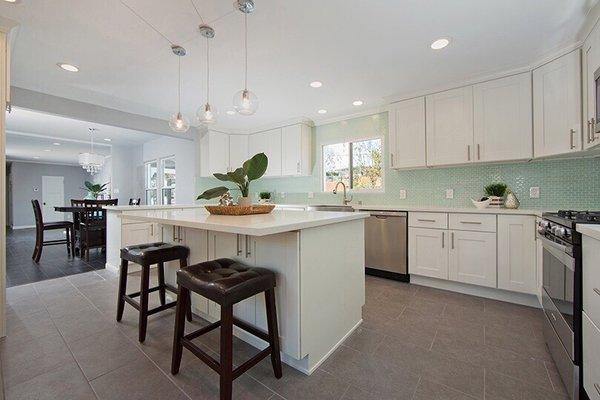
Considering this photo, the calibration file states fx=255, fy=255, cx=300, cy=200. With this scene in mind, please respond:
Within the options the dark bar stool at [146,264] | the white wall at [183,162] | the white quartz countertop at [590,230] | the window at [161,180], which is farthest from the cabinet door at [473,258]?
the window at [161,180]

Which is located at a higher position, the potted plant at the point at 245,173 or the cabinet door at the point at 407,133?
the cabinet door at the point at 407,133

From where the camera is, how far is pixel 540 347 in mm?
1744

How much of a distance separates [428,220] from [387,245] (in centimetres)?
57

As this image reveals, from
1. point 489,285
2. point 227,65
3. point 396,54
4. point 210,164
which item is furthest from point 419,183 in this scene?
point 210,164

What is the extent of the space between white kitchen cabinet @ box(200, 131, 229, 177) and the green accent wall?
0.39m

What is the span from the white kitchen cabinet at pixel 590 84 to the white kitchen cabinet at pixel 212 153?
4755 millimetres


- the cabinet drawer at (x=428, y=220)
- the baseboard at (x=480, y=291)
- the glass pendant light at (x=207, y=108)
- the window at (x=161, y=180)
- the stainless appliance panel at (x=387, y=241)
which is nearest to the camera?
the glass pendant light at (x=207, y=108)

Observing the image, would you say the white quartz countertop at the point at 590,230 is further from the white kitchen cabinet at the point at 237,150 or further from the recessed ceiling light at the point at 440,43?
the white kitchen cabinet at the point at 237,150

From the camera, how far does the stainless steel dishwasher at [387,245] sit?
3064 millimetres

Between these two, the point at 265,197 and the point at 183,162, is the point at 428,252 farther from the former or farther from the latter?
the point at 183,162

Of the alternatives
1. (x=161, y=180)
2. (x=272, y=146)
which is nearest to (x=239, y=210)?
(x=272, y=146)

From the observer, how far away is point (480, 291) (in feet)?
8.84

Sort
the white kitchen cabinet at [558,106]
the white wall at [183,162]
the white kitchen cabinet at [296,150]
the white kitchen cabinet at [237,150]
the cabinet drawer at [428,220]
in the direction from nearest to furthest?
the white kitchen cabinet at [558,106] < the cabinet drawer at [428,220] < the white kitchen cabinet at [296,150] < the white kitchen cabinet at [237,150] < the white wall at [183,162]

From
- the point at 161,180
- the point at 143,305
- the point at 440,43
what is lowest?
the point at 143,305
